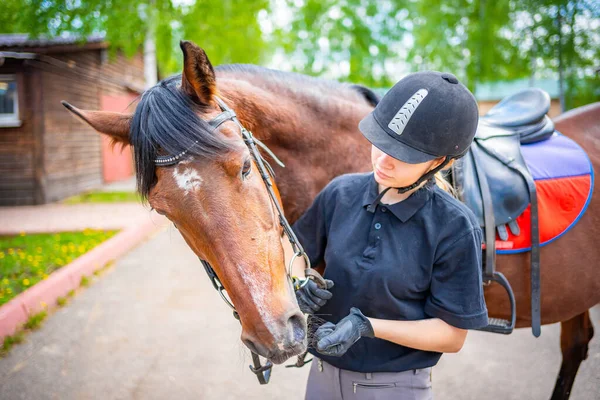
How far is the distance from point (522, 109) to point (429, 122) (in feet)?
4.42

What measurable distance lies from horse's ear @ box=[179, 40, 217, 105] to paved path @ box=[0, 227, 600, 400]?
1181mm

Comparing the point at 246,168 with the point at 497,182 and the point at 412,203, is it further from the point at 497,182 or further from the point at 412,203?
the point at 497,182

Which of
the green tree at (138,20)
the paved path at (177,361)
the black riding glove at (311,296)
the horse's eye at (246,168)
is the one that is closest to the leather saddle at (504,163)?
the black riding glove at (311,296)

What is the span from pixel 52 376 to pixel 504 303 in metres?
3.17

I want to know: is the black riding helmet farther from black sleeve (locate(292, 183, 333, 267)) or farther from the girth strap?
the girth strap

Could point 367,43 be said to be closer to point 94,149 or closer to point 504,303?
point 94,149

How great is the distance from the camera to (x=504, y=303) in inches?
70.7

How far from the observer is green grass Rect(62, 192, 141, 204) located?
32.7ft

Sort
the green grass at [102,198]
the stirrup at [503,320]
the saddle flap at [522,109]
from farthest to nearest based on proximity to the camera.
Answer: the green grass at [102,198], the saddle flap at [522,109], the stirrup at [503,320]

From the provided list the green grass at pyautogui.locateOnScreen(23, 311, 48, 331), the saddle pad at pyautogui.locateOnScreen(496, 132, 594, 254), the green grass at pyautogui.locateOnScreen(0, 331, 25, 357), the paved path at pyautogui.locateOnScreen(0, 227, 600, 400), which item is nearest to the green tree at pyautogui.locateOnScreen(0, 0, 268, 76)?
the paved path at pyautogui.locateOnScreen(0, 227, 600, 400)

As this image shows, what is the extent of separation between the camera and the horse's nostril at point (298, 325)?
3.75ft

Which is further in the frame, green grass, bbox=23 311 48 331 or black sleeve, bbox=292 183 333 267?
green grass, bbox=23 311 48 331

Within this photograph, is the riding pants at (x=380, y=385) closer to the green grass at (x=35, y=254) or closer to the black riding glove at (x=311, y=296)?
the black riding glove at (x=311, y=296)

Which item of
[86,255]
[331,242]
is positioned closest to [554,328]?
[331,242]
